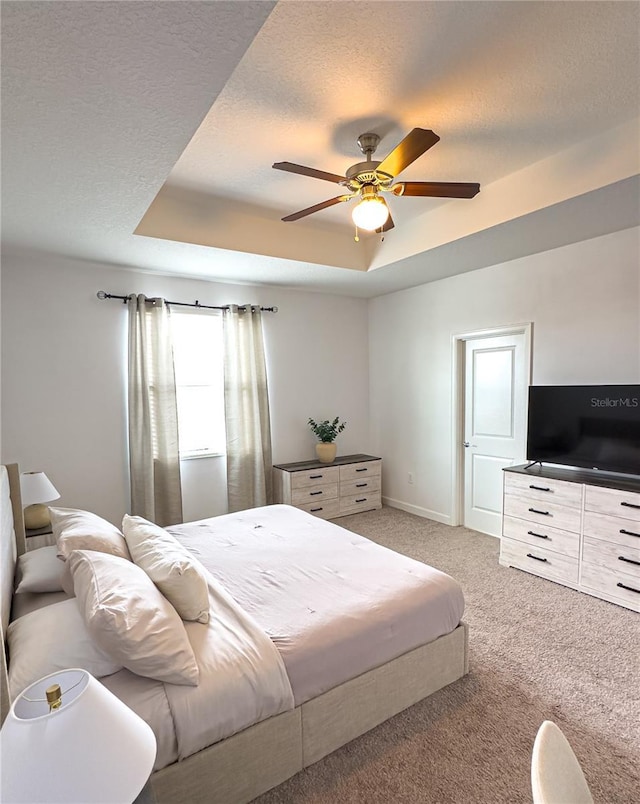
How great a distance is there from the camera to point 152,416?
161 inches

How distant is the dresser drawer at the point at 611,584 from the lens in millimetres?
2838

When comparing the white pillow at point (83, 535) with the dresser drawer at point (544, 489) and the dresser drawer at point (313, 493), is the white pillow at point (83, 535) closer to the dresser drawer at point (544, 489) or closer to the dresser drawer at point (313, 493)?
the dresser drawer at point (313, 493)

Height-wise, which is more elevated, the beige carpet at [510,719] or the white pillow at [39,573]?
the white pillow at [39,573]

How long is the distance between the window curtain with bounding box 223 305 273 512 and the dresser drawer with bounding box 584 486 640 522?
9.83ft

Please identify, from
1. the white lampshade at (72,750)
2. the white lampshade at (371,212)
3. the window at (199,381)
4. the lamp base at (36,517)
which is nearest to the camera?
the white lampshade at (72,750)

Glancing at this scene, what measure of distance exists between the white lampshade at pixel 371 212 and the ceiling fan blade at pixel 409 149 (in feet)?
0.56

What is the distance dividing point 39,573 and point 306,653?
132cm

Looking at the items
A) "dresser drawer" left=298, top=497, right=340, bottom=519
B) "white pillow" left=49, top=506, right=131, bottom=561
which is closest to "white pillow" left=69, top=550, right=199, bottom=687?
"white pillow" left=49, top=506, right=131, bottom=561

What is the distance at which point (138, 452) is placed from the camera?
158 inches

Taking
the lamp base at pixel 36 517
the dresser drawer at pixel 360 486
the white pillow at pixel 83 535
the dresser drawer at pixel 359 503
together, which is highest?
the white pillow at pixel 83 535

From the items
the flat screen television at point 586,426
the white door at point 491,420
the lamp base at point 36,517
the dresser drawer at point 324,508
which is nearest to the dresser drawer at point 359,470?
the dresser drawer at point 324,508

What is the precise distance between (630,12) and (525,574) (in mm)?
3410

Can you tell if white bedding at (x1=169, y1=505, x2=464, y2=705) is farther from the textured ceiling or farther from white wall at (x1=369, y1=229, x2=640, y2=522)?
white wall at (x1=369, y1=229, x2=640, y2=522)

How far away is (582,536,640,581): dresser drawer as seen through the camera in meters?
2.83
